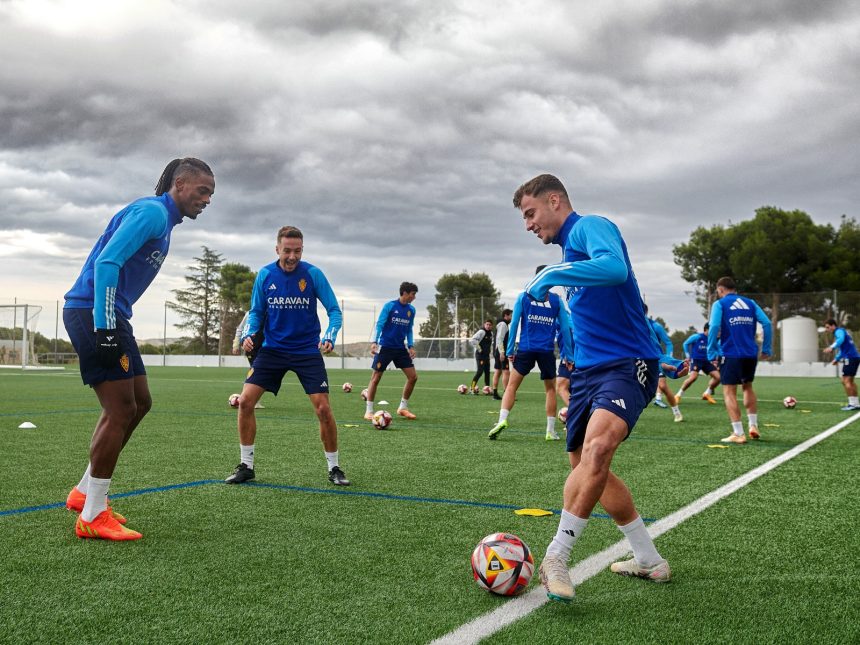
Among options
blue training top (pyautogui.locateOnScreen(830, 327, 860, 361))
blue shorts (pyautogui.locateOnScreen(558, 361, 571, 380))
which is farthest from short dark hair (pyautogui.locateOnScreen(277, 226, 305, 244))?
blue training top (pyautogui.locateOnScreen(830, 327, 860, 361))

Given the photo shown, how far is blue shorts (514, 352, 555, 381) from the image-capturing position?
34.4ft

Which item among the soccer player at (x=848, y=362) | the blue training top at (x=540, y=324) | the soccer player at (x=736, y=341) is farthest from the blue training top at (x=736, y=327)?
the soccer player at (x=848, y=362)

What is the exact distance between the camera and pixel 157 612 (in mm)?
3135

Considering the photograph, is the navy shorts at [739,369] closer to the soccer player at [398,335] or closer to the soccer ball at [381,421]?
the soccer ball at [381,421]

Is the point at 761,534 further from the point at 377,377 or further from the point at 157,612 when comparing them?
the point at 377,377

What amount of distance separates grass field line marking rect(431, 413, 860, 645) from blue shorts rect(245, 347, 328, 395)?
119 inches

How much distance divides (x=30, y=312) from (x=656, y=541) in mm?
45390

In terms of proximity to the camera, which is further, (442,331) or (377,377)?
(442,331)

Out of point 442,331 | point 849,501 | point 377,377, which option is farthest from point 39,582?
point 442,331

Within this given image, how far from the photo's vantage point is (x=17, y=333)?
143 ft

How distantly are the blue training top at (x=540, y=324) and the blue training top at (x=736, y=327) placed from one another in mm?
1964

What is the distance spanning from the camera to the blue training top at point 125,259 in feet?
14.0

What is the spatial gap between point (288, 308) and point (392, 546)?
2.83 m

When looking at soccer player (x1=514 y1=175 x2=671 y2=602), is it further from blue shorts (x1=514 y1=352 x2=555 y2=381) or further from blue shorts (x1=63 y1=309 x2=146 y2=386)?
blue shorts (x1=514 y1=352 x2=555 y2=381)
